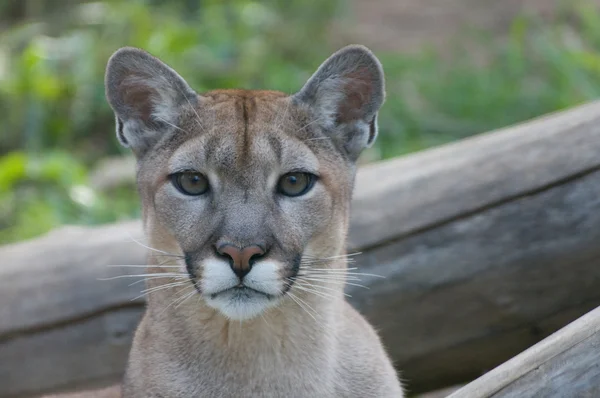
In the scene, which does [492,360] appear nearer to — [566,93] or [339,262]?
[339,262]

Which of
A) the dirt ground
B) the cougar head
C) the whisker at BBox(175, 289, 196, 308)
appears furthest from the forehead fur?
the dirt ground

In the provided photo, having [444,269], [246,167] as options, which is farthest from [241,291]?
[444,269]

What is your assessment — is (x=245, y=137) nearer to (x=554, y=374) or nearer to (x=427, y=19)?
(x=554, y=374)

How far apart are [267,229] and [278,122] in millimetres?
538

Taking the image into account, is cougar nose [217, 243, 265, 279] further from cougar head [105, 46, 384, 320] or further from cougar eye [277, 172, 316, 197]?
cougar eye [277, 172, 316, 197]

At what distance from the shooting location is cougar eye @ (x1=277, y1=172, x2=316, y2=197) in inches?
141

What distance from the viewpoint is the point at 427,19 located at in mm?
11508

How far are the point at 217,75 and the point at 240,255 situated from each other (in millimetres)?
6045

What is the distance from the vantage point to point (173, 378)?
3.75 metres

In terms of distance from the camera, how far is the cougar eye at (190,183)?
3.57m

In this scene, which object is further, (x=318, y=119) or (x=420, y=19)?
(x=420, y=19)

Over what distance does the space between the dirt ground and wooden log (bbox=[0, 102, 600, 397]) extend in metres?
5.61

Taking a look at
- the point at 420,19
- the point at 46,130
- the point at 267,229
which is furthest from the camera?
the point at 420,19

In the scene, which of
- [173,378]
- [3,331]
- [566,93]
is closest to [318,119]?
[173,378]
